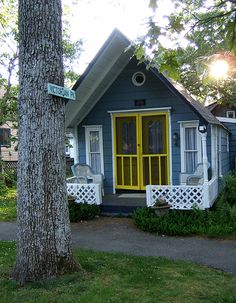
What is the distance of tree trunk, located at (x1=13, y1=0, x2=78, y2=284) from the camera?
487 cm

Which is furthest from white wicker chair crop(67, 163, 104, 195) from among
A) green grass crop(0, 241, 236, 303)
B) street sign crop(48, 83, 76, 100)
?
street sign crop(48, 83, 76, 100)

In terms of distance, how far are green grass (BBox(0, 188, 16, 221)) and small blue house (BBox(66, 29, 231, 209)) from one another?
2.69 metres

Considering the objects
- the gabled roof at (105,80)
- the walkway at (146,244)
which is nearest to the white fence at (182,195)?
the walkway at (146,244)

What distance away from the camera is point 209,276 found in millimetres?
5328

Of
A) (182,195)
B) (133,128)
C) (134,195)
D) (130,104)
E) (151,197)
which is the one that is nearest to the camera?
(182,195)

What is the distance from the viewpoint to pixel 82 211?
32.2ft

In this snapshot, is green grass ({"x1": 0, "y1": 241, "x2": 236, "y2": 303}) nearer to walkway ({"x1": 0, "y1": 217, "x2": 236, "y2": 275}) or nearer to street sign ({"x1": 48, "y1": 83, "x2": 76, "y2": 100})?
walkway ({"x1": 0, "y1": 217, "x2": 236, "y2": 275})

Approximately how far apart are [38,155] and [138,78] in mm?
7017

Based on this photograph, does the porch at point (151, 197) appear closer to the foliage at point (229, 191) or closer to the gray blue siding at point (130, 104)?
the foliage at point (229, 191)

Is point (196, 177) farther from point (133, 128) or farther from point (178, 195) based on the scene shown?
point (133, 128)

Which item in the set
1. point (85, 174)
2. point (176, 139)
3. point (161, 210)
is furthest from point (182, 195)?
point (85, 174)

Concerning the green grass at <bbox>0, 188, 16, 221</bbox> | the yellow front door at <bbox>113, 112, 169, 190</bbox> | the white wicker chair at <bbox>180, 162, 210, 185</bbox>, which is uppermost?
the yellow front door at <bbox>113, 112, 169, 190</bbox>

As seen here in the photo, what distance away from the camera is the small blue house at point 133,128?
35.5 ft

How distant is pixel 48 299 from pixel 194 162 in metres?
7.37
